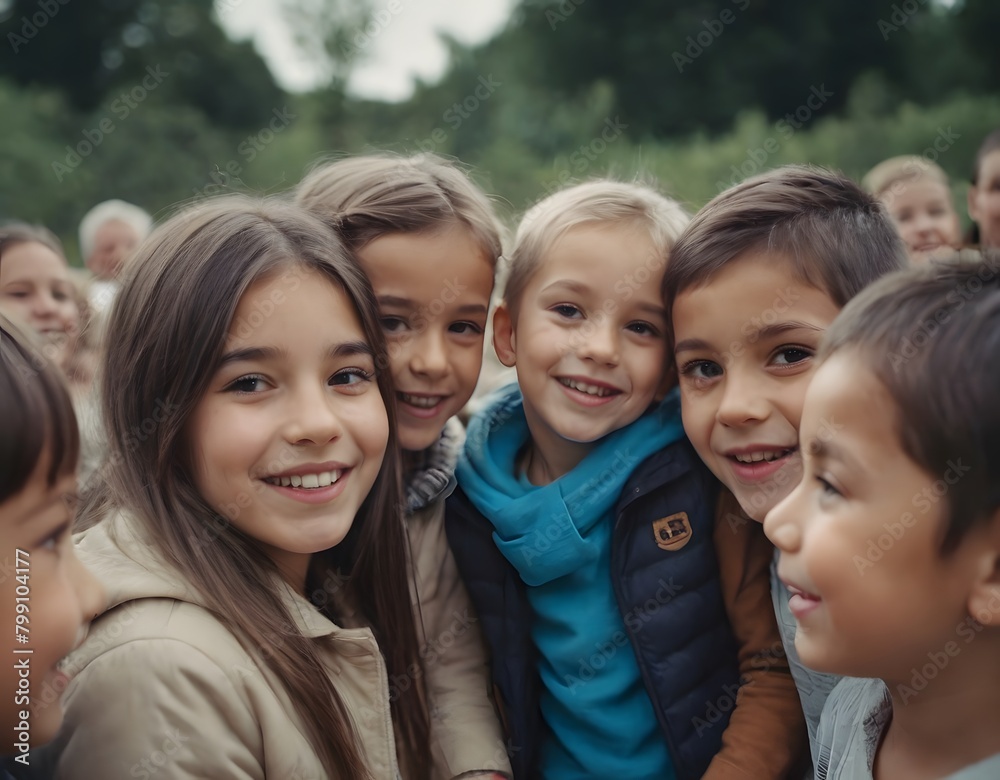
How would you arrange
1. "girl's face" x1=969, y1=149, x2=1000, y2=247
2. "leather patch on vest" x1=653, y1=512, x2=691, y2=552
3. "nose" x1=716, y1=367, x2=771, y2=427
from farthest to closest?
"girl's face" x1=969, y1=149, x2=1000, y2=247 < "leather patch on vest" x1=653, y1=512, x2=691, y2=552 < "nose" x1=716, y1=367, x2=771, y2=427

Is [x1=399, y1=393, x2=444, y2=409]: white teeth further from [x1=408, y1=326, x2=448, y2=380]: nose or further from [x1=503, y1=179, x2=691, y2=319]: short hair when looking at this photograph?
[x1=503, y1=179, x2=691, y2=319]: short hair

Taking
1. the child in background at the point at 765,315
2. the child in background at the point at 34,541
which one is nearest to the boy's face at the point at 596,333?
the child in background at the point at 765,315

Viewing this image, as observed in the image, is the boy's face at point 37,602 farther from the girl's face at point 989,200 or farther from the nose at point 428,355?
the girl's face at point 989,200

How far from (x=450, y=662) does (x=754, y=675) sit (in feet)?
2.51

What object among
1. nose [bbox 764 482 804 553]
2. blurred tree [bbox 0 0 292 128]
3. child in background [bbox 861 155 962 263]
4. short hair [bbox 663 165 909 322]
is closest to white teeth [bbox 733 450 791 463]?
short hair [bbox 663 165 909 322]

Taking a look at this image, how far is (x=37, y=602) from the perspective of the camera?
1.36 metres

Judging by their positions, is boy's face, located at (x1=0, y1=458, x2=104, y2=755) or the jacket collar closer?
boy's face, located at (x1=0, y1=458, x2=104, y2=755)

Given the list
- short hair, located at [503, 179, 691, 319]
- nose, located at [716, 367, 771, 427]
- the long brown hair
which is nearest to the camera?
the long brown hair

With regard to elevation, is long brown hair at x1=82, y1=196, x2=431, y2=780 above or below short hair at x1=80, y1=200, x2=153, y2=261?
below

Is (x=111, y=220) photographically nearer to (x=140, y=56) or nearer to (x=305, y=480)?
(x=305, y=480)

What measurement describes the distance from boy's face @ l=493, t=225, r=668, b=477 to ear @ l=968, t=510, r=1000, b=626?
39.2 inches

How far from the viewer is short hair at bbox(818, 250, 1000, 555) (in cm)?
124

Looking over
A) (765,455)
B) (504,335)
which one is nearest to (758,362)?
(765,455)

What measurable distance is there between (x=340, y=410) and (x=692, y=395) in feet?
2.59
